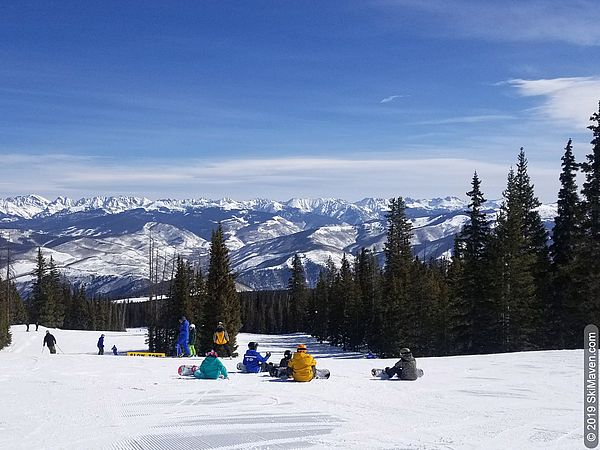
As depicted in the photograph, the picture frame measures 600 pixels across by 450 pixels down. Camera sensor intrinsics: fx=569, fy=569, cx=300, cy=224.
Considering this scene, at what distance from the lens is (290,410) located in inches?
462

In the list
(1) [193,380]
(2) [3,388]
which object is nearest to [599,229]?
(1) [193,380]

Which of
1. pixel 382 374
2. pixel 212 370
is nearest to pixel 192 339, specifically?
pixel 212 370

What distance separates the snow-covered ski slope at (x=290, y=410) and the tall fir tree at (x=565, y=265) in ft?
55.4

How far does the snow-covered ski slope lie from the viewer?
8977 millimetres

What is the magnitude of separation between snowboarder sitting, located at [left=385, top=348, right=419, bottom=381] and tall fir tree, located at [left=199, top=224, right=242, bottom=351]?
23.0m

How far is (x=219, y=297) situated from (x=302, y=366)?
77.0 feet

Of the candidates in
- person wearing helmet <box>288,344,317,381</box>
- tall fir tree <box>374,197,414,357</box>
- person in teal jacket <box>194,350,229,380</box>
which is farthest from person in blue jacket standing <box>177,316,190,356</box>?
tall fir tree <box>374,197,414,357</box>

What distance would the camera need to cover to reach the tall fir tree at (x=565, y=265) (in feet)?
114

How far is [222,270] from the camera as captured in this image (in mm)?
39875

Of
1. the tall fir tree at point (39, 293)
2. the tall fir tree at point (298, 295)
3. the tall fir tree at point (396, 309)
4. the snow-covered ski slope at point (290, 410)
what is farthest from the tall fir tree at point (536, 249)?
the tall fir tree at point (39, 293)

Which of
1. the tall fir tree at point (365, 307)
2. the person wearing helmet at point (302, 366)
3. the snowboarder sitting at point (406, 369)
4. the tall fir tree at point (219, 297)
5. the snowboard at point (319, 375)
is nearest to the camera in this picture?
the person wearing helmet at point (302, 366)

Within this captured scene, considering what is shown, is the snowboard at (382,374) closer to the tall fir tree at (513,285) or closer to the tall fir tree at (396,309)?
the tall fir tree at (513,285)

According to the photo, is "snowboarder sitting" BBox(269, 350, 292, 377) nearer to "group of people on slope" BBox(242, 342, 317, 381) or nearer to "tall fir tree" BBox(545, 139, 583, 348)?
"group of people on slope" BBox(242, 342, 317, 381)

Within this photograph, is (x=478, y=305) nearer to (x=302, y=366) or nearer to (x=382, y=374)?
(x=382, y=374)
